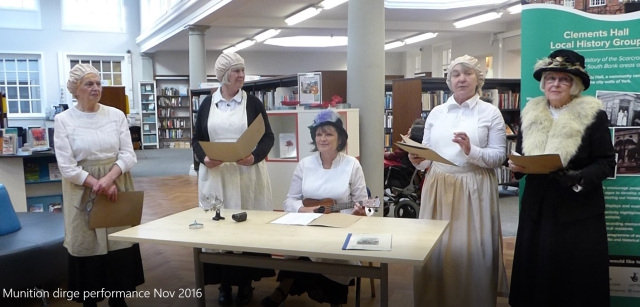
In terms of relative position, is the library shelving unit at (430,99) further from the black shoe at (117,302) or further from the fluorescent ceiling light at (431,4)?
the black shoe at (117,302)

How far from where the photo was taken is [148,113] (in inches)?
666

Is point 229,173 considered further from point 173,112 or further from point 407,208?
point 173,112

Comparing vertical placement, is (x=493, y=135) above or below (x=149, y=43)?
below

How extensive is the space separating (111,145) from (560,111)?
8.27 feet

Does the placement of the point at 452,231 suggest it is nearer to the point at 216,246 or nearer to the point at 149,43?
the point at 216,246

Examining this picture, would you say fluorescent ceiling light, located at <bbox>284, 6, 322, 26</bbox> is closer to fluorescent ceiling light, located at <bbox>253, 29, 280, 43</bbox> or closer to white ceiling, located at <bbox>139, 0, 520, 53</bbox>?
white ceiling, located at <bbox>139, 0, 520, 53</bbox>

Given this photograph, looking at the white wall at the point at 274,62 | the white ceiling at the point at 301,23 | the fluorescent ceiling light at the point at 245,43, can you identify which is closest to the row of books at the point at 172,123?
the white wall at the point at 274,62

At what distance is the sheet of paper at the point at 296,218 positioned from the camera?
2676 mm

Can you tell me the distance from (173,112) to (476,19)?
1054 cm

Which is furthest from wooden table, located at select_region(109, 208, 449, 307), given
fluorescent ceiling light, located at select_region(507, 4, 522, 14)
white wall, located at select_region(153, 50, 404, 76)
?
white wall, located at select_region(153, 50, 404, 76)

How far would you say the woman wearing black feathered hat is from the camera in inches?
96.4

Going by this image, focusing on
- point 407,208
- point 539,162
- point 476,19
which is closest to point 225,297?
point 539,162

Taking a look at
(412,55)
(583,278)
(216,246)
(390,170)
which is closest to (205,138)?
(216,246)

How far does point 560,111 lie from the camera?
8.36 feet
